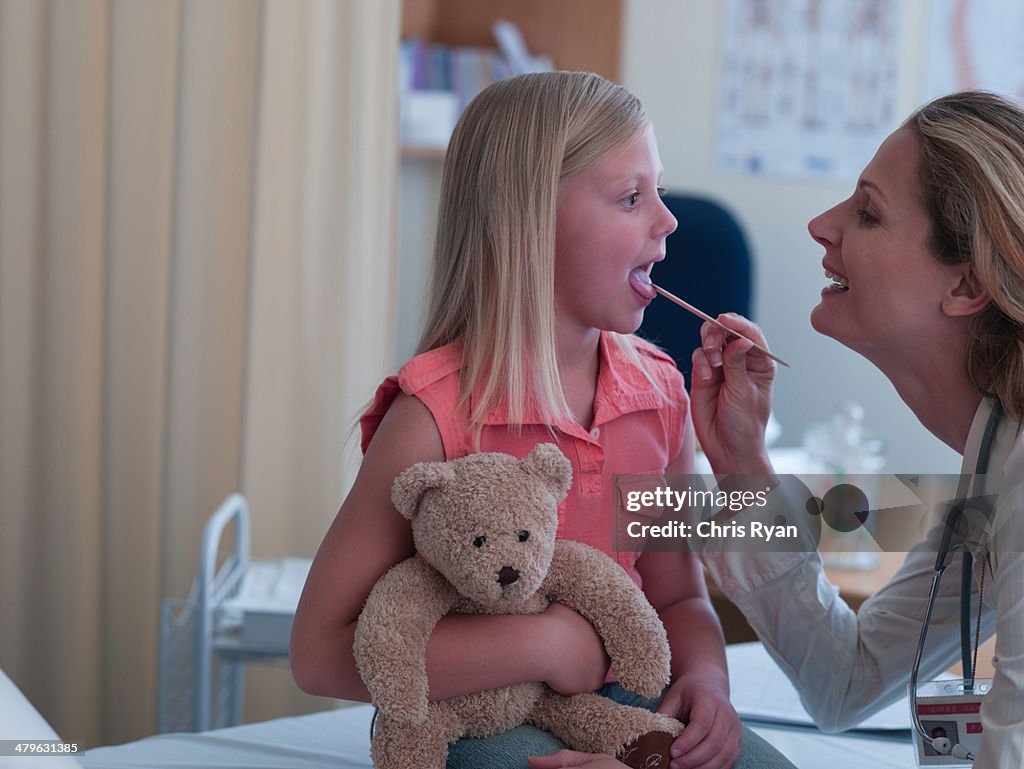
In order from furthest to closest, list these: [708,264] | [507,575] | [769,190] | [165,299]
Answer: [769,190], [708,264], [165,299], [507,575]

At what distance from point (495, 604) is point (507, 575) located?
8 centimetres

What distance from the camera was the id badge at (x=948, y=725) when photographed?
108cm

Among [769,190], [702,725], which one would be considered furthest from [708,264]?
[702,725]

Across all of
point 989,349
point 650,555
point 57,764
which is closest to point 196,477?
point 650,555

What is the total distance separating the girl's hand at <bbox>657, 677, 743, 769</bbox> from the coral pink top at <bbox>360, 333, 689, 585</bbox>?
129 mm

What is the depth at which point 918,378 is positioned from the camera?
3.65 feet

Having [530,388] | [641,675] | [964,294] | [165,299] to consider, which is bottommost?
[641,675]

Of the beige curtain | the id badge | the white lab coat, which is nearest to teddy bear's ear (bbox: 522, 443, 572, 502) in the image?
the white lab coat

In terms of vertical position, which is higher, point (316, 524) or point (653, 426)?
point (653, 426)

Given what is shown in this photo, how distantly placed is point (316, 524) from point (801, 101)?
1651mm

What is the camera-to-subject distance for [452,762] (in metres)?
0.97

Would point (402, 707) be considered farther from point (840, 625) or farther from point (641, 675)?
point (840, 625)

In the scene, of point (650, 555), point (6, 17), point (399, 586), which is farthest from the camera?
A: point (6, 17)

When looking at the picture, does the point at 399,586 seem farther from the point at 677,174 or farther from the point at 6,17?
the point at 677,174
